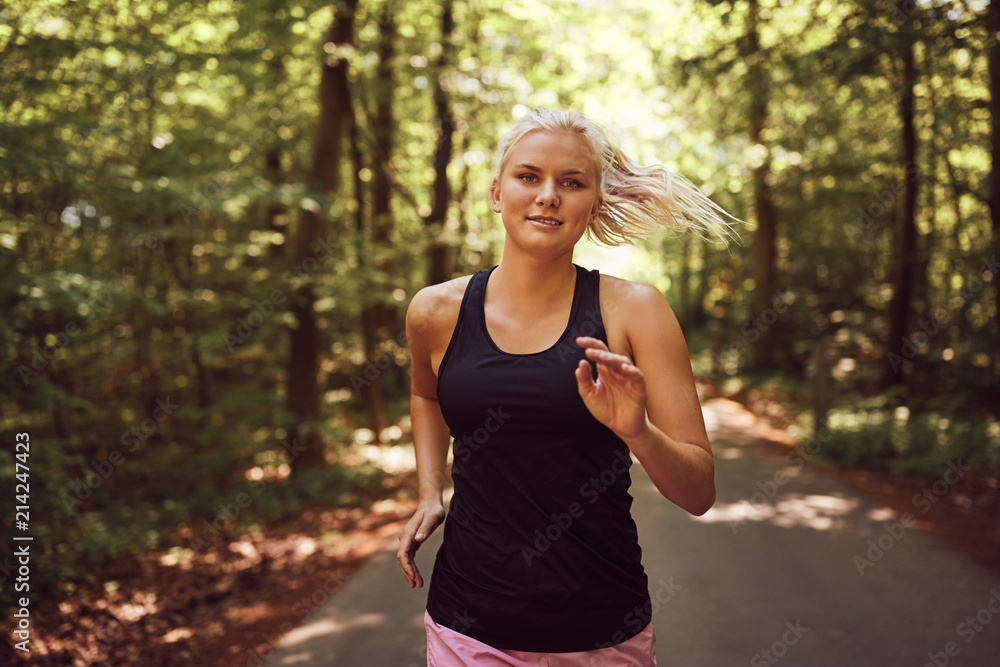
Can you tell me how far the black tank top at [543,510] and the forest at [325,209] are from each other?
34.5 inches

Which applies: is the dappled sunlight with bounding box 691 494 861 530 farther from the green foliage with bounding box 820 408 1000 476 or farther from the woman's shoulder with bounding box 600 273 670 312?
the woman's shoulder with bounding box 600 273 670 312

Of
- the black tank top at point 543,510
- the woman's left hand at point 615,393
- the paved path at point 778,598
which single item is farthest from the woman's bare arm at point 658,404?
the paved path at point 778,598

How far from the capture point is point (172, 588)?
6871mm

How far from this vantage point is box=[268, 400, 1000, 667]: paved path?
16.0 ft

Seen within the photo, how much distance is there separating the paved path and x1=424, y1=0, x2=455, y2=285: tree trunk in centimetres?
718

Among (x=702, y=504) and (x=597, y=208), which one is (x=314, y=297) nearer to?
(x=597, y=208)

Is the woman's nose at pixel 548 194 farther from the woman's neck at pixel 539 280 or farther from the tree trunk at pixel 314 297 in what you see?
the tree trunk at pixel 314 297

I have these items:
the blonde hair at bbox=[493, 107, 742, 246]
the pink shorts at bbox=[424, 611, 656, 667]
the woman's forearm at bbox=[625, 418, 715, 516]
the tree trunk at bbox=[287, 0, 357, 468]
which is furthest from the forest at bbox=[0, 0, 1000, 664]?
the pink shorts at bbox=[424, 611, 656, 667]

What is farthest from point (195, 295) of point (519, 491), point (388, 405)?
point (388, 405)

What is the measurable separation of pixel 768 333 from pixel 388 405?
10577 millimetres

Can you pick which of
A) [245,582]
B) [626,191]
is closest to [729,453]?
[245,582]

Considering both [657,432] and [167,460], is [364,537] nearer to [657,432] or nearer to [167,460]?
[167,460]

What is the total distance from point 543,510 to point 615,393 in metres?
0.52

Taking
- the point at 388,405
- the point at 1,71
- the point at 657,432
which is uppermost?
the point at 1,71
